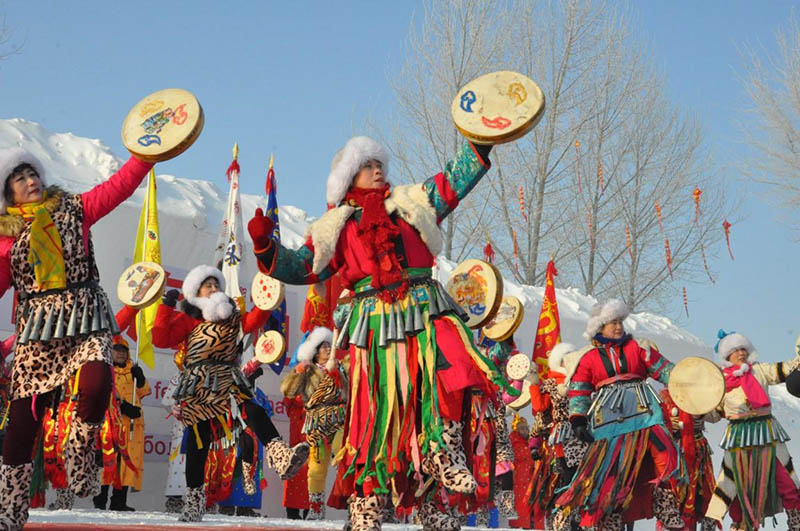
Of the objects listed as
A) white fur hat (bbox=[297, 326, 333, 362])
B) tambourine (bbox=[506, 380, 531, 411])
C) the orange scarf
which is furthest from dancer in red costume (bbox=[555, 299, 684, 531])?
the orange scarf

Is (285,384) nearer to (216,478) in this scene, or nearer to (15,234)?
(216,478)

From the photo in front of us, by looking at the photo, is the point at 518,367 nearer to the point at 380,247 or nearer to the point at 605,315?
the point at 605,315

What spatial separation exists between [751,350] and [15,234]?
21.0 feet

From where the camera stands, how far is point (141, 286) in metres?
7.54

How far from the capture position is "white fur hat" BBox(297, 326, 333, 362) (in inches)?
351

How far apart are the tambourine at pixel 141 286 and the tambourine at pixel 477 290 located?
2.76 m

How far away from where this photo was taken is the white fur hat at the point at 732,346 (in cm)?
870

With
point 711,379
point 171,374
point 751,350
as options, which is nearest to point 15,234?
point 711,379

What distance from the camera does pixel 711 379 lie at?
713 centimetres

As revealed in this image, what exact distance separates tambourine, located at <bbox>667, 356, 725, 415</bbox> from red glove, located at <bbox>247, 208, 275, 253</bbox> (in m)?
3.75

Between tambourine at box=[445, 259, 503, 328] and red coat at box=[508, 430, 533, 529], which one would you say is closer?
tambourine at box=[445, 259, 503, 328]

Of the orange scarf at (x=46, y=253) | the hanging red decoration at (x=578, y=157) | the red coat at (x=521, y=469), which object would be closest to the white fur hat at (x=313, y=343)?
the red coat at (x=521, y=469)

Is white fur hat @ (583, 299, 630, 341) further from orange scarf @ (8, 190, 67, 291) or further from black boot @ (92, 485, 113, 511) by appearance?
black boot @ (92, 485, 113, 511)

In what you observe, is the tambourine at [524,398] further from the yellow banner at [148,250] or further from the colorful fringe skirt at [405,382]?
the colorful fringe skirt at [405,382]
